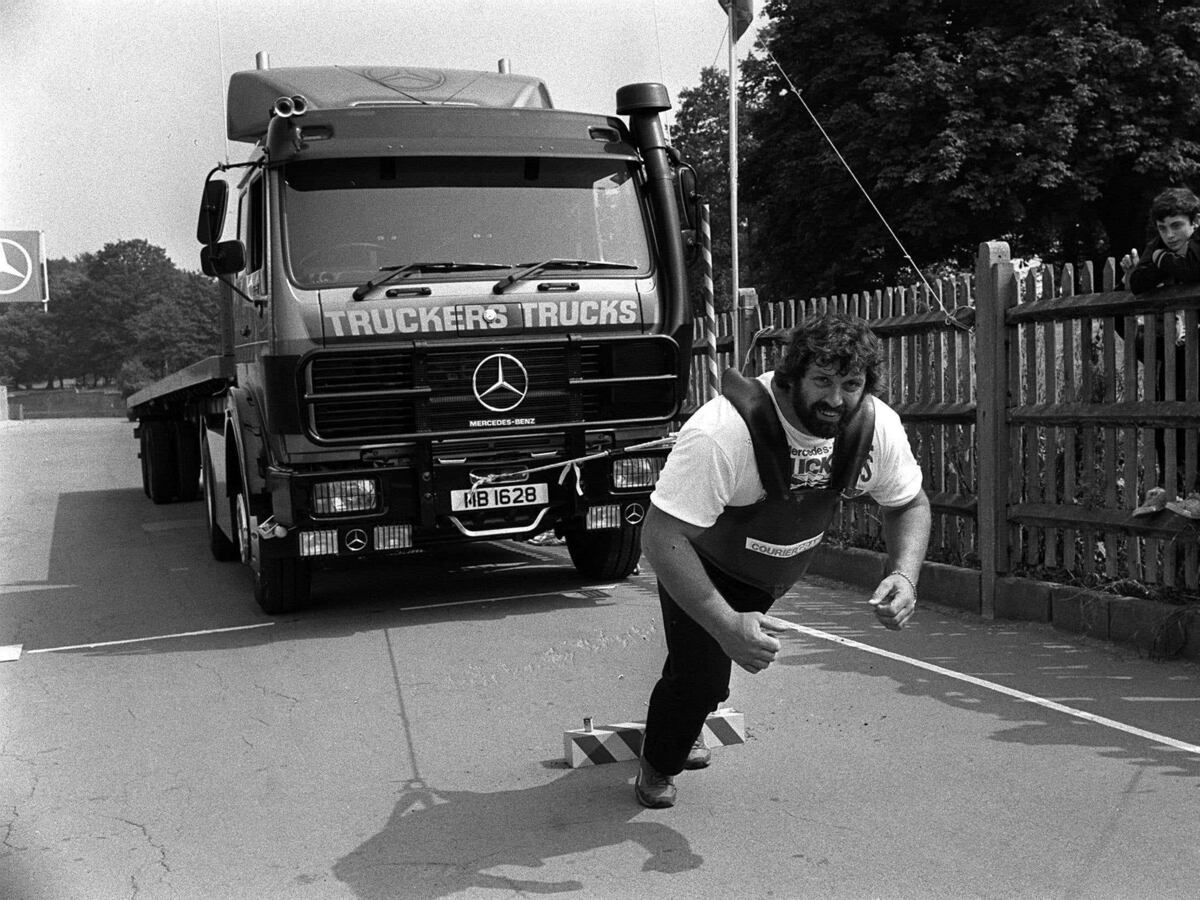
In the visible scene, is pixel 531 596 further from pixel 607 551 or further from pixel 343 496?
pixel 343 496

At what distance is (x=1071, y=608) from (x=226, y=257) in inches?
206

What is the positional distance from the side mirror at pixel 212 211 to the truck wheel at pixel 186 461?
27.6 feet

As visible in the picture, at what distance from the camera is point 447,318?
7.73 meters

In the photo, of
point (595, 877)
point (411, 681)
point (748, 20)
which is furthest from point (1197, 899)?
point (748, 20)

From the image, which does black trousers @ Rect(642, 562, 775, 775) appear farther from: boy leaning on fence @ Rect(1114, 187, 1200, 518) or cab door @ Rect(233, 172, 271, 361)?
cab door @ Rect(233, 172, 271, 361)

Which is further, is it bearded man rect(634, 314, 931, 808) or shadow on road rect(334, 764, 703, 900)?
shadow on road rect(334, 764, 703, 900)

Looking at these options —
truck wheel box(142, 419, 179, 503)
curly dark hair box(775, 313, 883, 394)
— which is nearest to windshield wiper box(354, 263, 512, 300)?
curly dark hair box(775, 313, 883, 394)

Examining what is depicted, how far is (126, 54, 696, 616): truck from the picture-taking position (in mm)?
7633

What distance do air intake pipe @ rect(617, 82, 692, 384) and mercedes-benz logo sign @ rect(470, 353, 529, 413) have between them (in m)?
1.05

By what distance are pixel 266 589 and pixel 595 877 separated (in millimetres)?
4916

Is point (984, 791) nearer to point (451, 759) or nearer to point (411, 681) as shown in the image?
point (451, 759)

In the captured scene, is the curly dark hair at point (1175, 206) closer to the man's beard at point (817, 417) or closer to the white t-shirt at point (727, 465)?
the white t-shirt at point (727, 465)

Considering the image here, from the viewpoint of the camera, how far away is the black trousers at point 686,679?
419 centimetres

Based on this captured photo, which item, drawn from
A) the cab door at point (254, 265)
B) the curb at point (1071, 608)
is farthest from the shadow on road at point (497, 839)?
the cab door at point (254, 265)
